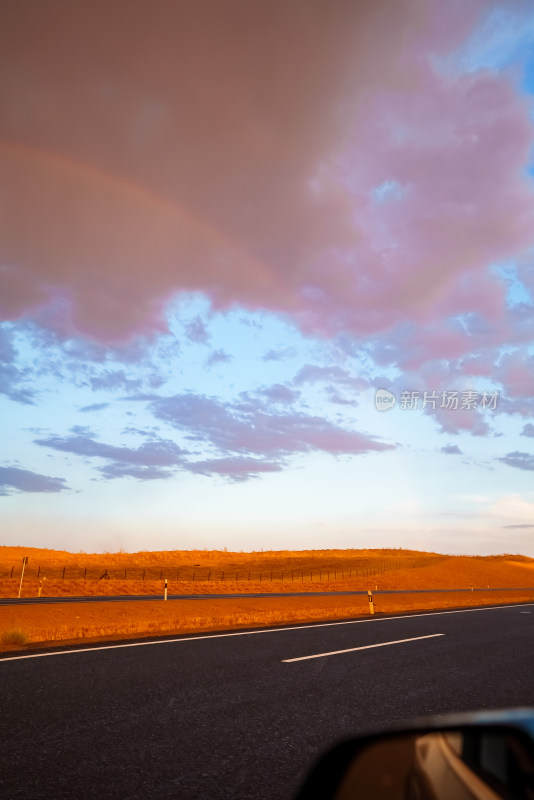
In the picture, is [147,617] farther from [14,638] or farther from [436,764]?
[436,764]

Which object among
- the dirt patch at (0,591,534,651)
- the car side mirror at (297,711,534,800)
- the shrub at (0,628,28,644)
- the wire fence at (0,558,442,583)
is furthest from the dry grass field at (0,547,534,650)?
the car side mirror at (297,711,534,800)

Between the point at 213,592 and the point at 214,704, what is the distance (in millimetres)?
37012

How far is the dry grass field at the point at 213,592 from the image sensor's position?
60.1 feet

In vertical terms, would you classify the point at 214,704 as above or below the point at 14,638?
below

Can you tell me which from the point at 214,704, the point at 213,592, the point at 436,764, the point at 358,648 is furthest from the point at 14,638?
the point at 213,592

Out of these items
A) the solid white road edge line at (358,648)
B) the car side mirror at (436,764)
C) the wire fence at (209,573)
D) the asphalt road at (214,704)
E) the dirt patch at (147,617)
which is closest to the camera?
the car side mirror at (436,764)

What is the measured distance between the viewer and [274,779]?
181 inches

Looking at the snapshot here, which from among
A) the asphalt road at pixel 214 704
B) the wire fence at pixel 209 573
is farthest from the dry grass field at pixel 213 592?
the asphalt road at pixel 214 704

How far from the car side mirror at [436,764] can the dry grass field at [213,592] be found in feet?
43.0

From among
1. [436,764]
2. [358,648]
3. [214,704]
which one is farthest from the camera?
[358,648]

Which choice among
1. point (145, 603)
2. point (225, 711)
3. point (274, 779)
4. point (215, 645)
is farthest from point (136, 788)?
point (145, 603)

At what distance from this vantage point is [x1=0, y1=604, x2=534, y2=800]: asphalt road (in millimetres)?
4609

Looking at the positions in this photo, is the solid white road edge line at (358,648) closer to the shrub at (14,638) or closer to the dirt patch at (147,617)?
the dirt patch at (147,617)

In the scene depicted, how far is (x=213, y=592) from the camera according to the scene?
42625 mm
